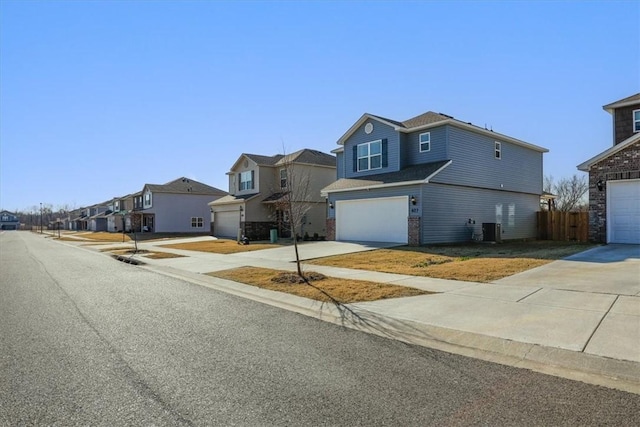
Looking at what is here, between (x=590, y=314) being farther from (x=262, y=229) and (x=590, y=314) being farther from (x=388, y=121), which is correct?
(x=262, y=229)

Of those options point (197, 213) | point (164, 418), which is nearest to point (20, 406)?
point (164, 418)

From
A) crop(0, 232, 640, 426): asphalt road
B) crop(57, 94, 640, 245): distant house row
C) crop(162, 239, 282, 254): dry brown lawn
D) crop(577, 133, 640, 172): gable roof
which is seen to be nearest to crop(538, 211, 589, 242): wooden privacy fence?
crop(57, 94, 640, 245): distant house row

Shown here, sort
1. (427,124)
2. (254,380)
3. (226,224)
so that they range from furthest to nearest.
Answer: (226,224) → (427,124) → (254,380)

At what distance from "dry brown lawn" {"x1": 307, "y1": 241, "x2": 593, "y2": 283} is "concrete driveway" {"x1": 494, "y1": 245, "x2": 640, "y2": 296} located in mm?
535

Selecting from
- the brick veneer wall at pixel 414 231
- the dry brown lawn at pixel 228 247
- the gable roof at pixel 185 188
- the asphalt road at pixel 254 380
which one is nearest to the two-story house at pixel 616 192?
the brick veneer wall at pixel 414 231

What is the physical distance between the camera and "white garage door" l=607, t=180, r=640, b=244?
57.1ft

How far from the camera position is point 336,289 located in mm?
10125

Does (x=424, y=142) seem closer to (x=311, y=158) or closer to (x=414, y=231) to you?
(x=414, y=231)

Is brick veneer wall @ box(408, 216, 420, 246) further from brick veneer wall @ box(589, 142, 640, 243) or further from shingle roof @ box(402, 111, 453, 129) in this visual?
brick veneer wall @ box(589, 142, 640, 243)

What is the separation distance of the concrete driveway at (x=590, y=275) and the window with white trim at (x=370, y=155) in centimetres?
1263

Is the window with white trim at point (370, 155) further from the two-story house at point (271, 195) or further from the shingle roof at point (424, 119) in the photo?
the two-story house at point (271, 195)

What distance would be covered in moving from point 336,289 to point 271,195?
25.2 m

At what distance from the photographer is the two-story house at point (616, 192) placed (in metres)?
17.4

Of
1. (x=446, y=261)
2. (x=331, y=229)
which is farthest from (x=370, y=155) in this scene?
(x=446, y=261)
